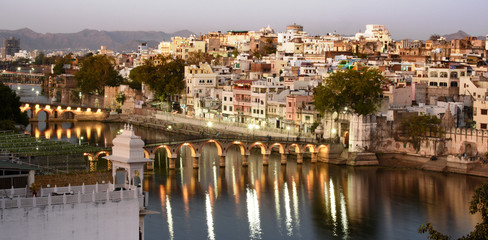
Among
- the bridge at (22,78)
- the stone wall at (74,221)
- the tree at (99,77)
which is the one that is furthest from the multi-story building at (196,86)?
the bridge at (22,78)

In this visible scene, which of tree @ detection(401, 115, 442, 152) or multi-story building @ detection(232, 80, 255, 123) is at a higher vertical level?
multi-story building @ detection(232, 80, 255, 123)

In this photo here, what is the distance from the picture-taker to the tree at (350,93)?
44312 mm

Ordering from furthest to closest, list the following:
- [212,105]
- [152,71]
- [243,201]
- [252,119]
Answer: [152,71], [212,105], [252,119], [243,201]

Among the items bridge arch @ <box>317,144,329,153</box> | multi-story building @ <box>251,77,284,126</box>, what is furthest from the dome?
multi-story building @ <box>251,77,284,126</box>

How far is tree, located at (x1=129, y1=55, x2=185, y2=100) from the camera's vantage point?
212 feet

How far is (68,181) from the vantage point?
18.0 meters

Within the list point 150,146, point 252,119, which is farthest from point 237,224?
point 252,119

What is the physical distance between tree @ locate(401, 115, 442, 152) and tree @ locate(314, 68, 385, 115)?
7.89ft

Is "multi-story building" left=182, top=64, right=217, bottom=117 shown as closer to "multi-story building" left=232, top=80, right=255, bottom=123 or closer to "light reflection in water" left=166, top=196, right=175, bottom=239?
"multi-story building" left=232, top=80, right=255, bottom=123

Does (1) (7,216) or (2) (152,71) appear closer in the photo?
(1) (7,216)

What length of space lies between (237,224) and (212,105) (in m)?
30.5

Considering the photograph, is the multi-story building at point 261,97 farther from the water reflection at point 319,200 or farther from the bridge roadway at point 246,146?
the water reflection at point 319,200

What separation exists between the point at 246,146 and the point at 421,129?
340 inches

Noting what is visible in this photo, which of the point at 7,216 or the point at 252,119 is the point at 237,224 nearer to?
the point at 7,216
